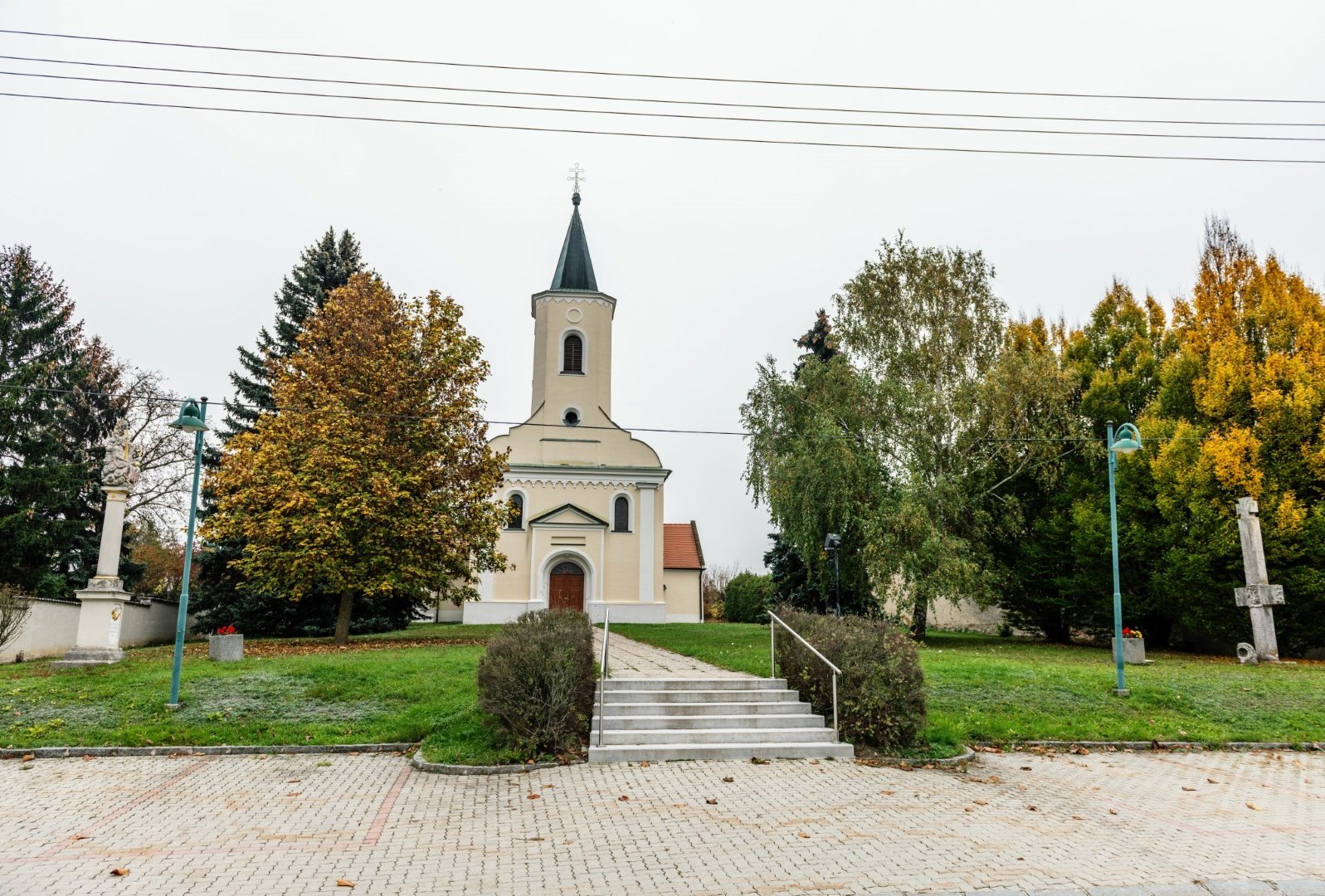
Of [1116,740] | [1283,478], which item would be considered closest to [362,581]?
[1116,740]

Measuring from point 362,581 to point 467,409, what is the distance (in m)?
5.14

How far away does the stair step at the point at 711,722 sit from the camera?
33.5ft

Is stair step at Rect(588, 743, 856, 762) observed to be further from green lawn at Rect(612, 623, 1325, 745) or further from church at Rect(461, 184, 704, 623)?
church at Rect(461, 184, 704, 623)

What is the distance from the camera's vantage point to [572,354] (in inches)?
1332

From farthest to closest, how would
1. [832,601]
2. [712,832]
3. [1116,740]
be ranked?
[832,601] < [1116,740] < [712,832]

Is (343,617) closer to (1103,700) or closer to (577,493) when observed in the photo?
(577,493)

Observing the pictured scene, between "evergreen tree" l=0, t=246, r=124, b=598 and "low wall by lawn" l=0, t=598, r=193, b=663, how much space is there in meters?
2.07

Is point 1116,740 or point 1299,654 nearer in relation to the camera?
point 1116,740

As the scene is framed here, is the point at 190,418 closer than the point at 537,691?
No

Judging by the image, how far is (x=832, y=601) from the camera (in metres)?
29.2

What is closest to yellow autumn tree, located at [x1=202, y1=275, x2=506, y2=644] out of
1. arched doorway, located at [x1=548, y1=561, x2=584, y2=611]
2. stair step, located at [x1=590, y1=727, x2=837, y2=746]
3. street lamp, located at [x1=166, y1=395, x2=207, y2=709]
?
street lamp, located at [x1=166, y1=395, x2=207, y2=709]

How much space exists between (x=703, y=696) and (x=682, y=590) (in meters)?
26.7

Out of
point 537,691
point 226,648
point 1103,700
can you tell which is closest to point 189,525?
point 226,648

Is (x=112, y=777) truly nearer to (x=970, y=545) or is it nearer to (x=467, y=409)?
(x=467, y=409)
